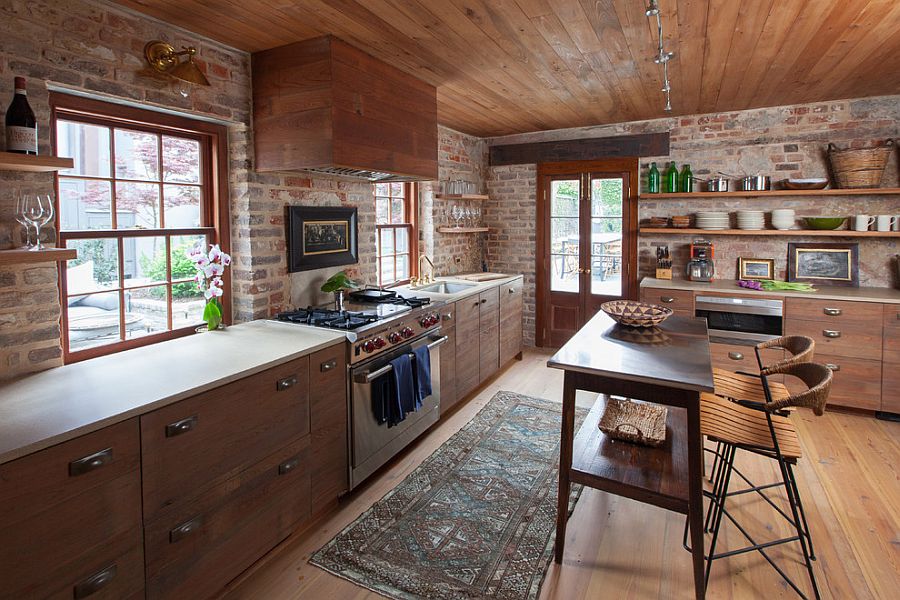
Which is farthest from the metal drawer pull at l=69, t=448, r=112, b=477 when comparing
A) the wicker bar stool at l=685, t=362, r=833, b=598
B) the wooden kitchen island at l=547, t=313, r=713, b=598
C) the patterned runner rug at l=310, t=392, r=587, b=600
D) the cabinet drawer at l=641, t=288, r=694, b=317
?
the cabinet drawer at l=641, t=288, r=694, b=317

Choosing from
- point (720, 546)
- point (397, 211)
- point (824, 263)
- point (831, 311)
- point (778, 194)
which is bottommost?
point (720, 546)

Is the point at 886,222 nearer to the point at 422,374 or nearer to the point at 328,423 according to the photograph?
the point at 422,374

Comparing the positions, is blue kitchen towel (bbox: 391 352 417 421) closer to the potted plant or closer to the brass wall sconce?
the potted plant

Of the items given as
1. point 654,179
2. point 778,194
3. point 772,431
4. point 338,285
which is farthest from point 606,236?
point 772,431

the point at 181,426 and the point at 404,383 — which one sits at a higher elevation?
the point at 181,426

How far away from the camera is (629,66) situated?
3525 mm

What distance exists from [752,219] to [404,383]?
374 cm

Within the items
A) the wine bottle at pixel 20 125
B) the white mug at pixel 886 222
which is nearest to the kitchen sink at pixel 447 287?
the wine bottle at pixel 20 125

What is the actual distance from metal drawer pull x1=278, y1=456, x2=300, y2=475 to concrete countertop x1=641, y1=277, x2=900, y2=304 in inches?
143

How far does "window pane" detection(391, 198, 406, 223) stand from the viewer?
16.2 ft

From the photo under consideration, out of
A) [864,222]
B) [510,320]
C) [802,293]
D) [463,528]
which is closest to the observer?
[463,528]

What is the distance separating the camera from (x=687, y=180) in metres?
5.16

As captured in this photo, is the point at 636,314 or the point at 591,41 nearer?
the point at 636,314

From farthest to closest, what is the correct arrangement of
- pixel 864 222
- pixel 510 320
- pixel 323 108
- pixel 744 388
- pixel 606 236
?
pixel 606 236, pixel 510 320, pixel 864 222, pixel 323 108, pixel 744 388
